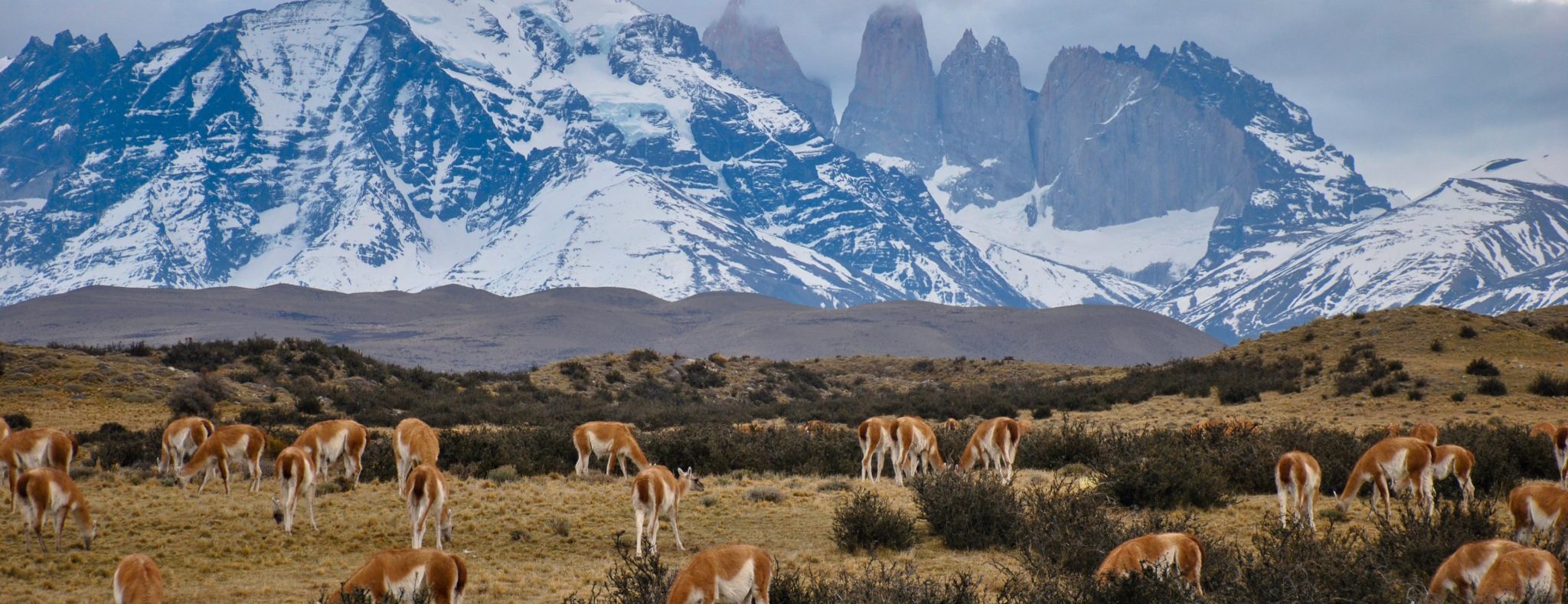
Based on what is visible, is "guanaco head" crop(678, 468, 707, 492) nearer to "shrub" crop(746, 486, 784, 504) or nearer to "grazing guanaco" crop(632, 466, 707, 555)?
"shrub" crop(746, 486, 784, 504)

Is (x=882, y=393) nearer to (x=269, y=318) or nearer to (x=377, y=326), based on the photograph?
(x=377, y=326)

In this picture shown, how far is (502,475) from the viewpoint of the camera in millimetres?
20078

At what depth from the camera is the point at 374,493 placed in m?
18.2

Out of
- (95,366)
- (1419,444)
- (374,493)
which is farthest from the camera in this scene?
(95,366)

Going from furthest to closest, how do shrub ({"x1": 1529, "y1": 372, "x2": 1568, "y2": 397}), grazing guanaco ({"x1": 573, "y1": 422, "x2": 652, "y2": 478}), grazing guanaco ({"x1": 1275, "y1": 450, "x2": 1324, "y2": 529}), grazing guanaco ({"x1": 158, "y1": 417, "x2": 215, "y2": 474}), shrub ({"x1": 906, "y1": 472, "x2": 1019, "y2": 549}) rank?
shrub ({"x1": 1529, "y1": 372, "x2": 1568, "y2": 397})
grazing guanaco ({"x1": 573, "y1": 422, "x2": 652, "y2": 478})
grazing guanaco ({"x1": 158, "y1": 417, "x2": 215, "y2": 474})
shrub ({"x1": 906, "y1": 472, "x2": 1019, "y2": 549})
grazing guanaco ({"x1": 1275, "y1": 450, "x2": 1324, "y2": 529})

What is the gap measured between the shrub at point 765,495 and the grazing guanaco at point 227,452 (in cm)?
749

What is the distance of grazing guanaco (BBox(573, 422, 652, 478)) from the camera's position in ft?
62.5

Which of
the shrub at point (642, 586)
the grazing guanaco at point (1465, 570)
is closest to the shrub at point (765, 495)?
the shrub at point (642, 586)

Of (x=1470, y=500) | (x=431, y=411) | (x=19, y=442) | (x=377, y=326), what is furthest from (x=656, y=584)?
(x=377, y=326)

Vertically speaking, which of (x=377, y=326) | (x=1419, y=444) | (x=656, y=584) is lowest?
(x=656, y=584)

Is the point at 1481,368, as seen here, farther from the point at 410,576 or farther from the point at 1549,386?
the point at 410,576

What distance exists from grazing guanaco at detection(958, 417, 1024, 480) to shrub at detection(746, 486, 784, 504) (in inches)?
116

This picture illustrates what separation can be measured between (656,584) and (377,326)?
196975mm

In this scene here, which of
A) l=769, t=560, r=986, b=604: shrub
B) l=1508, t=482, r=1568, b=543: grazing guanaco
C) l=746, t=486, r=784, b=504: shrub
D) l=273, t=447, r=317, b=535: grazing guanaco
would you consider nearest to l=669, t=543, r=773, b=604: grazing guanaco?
l=769, t=560, r=986, b=604: shrub
